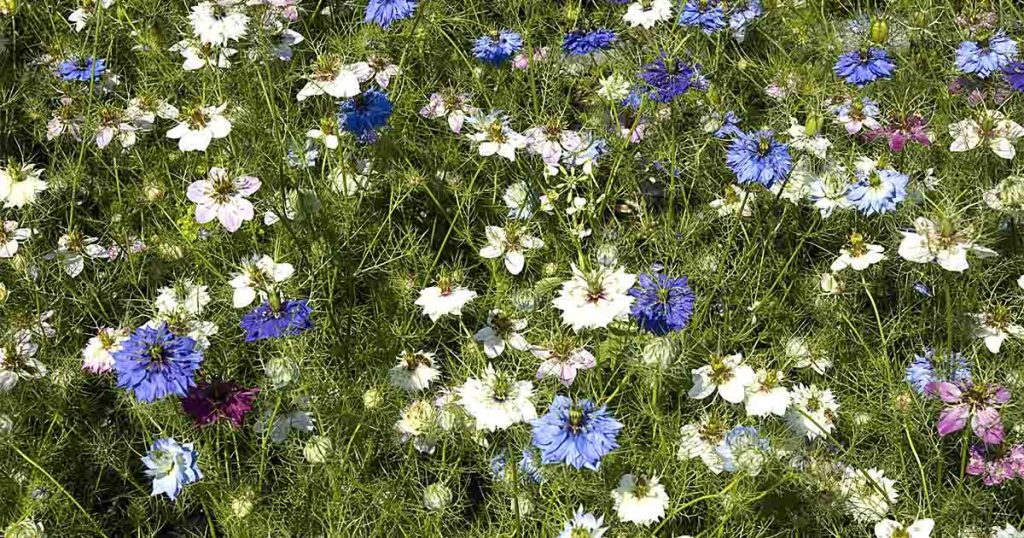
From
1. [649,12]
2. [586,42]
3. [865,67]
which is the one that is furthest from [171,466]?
[865,67]

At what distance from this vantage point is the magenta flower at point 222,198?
181 centimetres

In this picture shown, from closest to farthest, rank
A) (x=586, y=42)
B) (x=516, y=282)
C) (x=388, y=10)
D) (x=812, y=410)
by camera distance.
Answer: (x=812, y=410) → (x=388, y=10) → (x=516, y=282) → (x=586, y=42)

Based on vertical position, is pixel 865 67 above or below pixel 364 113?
below

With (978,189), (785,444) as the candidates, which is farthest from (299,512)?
(978,189)

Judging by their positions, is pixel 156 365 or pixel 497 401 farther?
pixel 497 401

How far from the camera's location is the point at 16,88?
8.37ft

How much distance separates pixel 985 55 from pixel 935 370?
749mm

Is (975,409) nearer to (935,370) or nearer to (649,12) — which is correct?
(935,370)

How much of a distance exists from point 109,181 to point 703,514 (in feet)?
4.91

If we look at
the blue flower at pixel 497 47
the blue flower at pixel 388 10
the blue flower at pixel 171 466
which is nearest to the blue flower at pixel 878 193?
the blue flower at pixel 497 47

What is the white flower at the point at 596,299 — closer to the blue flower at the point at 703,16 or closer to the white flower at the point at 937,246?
the white flower at the point at 937,246

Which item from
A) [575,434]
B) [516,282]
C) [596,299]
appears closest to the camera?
[575,434]

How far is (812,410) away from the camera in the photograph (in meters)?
1.75

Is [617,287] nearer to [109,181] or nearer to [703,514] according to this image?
[703,514]
